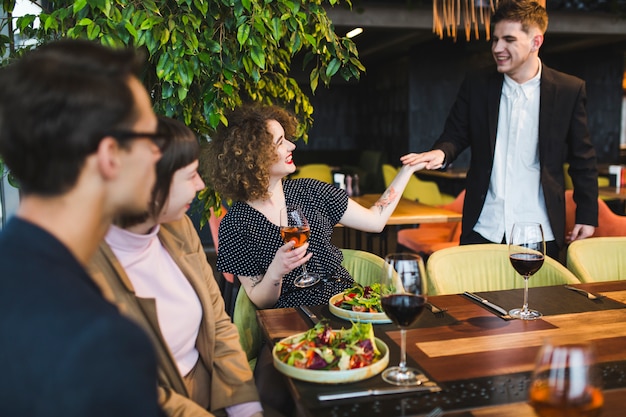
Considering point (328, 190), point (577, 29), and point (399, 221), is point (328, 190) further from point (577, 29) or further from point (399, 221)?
point (577, 29)

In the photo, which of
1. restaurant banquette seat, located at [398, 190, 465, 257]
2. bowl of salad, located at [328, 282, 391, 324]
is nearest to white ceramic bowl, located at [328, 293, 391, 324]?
bowl of salad, located at [328, 282, 391, 324]

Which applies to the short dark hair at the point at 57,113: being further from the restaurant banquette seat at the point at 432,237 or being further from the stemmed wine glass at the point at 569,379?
the restaurant banquette seat at the point at 432,237

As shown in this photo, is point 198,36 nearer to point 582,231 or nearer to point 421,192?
point 582,231

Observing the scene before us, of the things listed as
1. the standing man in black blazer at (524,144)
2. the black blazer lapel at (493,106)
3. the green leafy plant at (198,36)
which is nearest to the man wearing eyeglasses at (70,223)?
the green leafy plant at (198,36)

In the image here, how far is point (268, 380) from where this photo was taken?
5.80 ft

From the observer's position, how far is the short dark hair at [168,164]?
4.61 ft

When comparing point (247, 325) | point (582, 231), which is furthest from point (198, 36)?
point (582, 231)

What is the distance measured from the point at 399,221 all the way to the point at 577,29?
6226 millimetres

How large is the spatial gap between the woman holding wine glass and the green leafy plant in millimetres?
138

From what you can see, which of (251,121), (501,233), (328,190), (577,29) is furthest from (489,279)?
(577,29)

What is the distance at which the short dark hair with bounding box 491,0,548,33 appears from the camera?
9.16 feet

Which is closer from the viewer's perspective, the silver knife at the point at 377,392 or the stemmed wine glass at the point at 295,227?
the silver knife at the point at 377,392

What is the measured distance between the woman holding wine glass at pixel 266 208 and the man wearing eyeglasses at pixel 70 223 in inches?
47.4

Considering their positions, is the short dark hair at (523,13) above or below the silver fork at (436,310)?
above
